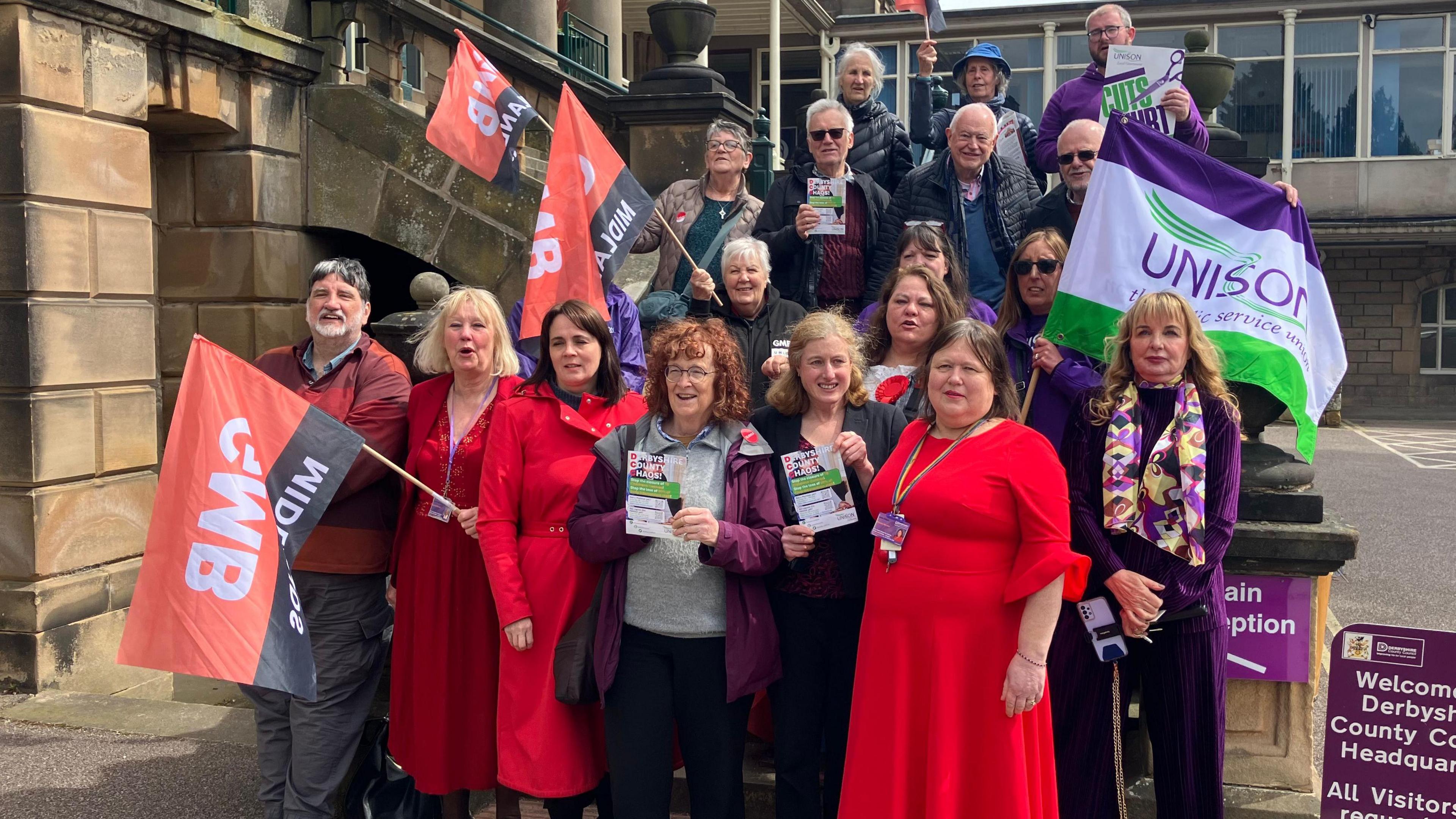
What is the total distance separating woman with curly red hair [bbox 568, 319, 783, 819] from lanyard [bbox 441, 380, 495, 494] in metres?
0.61

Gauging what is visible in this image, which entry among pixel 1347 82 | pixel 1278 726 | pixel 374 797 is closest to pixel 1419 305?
pixel 1347 82

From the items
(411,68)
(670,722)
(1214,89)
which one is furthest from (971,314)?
(411,68)

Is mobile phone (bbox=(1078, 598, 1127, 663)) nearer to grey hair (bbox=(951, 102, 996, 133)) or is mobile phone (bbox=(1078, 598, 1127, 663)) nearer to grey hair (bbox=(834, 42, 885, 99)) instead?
grey hair (bbox=(951, 102, 996, 133))

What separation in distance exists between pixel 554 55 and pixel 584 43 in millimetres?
3654

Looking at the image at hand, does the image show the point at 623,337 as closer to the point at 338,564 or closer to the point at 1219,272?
the point at 338,564

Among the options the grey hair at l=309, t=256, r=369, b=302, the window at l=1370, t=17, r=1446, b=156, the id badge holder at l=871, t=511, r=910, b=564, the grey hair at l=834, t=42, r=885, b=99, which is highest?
the window at l=1370, t=17, r=1446, b=156

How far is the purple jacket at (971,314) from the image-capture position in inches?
182

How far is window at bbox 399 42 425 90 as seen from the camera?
895 cm

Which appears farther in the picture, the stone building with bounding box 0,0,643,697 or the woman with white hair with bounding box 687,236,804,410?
the stone building with bounding box 0,0,643,697

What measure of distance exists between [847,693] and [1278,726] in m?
1.69

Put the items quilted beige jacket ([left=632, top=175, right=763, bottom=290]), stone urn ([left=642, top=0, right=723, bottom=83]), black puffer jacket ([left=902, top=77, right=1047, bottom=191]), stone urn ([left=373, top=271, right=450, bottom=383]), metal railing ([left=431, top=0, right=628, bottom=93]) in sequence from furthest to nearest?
metal railing ([left=431, top=0, right=628, bottom=93])
stone urn ([left=642, top=0, right=723, bottom=83])
black puffer jacket ([left=902, top=77, right=1047, bottom=191])
quilted beige jacket ([left=632, top=175, right=763, bottom=290])
stone urn ([left=373, top=271, right=450, bottom=383])

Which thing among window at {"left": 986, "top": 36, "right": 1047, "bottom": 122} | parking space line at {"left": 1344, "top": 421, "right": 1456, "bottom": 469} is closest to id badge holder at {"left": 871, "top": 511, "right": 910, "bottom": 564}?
parking space line at {"left": 1344, "top": 421, "right": 1456, "bottom": 469}

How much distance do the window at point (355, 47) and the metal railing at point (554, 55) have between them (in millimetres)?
1261

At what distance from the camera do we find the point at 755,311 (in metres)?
4.85
